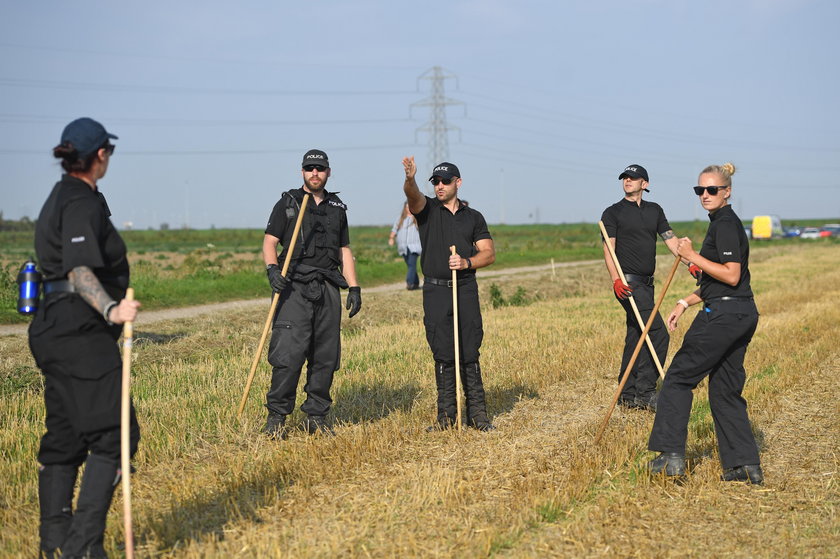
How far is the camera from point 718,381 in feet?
21.7

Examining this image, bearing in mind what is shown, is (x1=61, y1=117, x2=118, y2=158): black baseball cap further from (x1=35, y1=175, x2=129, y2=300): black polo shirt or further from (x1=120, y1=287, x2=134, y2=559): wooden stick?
(x1=120, y1=287, x2=134, y2=559): wooden stick

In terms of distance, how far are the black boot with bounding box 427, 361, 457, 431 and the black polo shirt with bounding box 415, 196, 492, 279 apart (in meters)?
0.86

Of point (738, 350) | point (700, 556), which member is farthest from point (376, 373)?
point (700, 556)

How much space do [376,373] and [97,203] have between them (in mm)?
6386

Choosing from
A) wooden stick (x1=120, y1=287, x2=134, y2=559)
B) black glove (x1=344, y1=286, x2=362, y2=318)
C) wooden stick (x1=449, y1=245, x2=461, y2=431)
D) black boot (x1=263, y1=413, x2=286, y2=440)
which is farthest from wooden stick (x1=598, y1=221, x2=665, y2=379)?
wooden stick (x1=120, y1=287, x2=134, y2=559)

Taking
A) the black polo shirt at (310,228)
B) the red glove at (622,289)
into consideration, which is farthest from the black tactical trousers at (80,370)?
the red glove at (622,289)

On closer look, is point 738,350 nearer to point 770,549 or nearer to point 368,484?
point 770,549

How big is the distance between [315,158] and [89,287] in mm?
3488

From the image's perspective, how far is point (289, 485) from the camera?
6277 millimetres

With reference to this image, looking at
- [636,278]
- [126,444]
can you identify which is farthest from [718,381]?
→ [126,444]

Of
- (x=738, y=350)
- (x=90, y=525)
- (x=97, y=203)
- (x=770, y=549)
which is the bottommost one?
(x=770, y=549)

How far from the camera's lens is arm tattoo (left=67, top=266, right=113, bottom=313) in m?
4.48

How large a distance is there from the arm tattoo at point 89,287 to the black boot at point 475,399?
419cm

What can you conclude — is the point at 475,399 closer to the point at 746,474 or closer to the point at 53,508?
the point at 746,474
